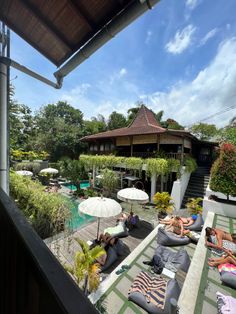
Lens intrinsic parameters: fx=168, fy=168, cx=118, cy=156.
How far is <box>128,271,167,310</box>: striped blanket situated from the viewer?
427 centimetres

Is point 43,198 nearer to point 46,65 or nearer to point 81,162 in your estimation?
point 46,65

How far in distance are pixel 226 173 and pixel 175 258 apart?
18.0 feet

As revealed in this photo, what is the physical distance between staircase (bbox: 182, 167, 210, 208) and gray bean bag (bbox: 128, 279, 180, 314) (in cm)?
967

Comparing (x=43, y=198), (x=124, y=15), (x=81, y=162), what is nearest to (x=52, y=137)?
(x=81, y=162)

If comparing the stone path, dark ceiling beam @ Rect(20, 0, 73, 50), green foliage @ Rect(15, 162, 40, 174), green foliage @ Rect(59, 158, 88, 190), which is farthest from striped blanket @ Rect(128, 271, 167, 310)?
green foliage @ Rect(15, 162, 40, 174)

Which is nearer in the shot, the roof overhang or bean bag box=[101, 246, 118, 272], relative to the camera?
the roof overhang

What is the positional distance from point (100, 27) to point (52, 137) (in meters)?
26.6

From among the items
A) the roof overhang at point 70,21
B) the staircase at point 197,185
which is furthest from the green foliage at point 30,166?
the roof overhang at point 70,21

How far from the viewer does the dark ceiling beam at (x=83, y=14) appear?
2.02m

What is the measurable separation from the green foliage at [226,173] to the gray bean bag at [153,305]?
6.28 metres

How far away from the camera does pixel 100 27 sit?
2.16 metres

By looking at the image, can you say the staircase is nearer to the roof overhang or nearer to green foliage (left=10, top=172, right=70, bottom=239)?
green foliage (left=10, top=172, right=70, bottom=239)

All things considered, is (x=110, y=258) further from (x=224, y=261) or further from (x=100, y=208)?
(x=224, y=261)

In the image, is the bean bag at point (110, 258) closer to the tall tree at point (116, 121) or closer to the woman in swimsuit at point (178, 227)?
the woman in swimsuit at point (178, 227)
